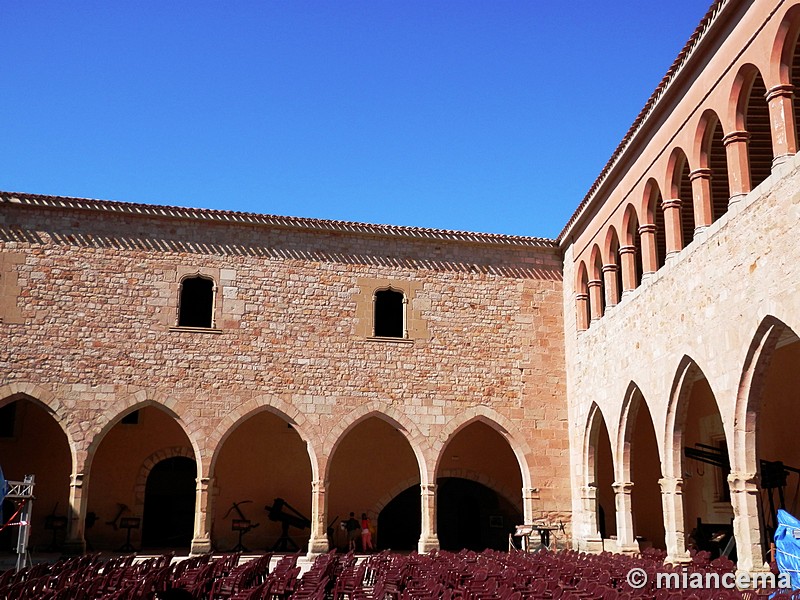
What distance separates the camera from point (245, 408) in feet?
50.4

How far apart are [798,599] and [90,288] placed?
12.8 meters

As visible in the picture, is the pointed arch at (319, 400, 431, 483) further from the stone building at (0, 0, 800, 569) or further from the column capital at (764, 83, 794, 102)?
the column capital at (764, 83, 794, 102)

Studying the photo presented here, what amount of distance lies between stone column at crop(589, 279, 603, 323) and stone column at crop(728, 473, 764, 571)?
226 inches

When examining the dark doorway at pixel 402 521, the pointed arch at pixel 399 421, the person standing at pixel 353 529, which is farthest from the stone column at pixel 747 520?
the dark doorway at pixel 402 521

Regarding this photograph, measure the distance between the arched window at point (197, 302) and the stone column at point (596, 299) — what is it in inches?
285

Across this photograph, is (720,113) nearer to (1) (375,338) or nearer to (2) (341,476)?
(1) (375,338)

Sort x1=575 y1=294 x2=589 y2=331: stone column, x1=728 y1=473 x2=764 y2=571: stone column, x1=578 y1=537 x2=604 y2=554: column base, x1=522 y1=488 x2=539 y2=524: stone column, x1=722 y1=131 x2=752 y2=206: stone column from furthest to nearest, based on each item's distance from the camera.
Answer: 1. x1=575 y1=294 x2=589 y2=331: stone column
2. x1=522 y1=488 x2=539 y2=524: stone column
3. x1=578 y1=537 x2=604 y2=554: column base
4. x1=722 y1=131 x2=752 y2=206: stone column
5. x1=728 y1=473 x2=764 y2=571: stone column

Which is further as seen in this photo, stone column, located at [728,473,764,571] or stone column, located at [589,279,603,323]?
stone column, located at [589,279,603,323]

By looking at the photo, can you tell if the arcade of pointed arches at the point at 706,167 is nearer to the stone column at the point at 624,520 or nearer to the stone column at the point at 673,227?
the stone column at the point at 673,227

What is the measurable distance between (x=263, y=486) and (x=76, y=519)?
4.15 metres

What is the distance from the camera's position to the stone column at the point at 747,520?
9.79m

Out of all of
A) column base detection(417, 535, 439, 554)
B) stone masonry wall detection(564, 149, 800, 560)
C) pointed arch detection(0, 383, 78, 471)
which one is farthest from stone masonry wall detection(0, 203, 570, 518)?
stone masonry wall detection(564, 149, 800, 560)

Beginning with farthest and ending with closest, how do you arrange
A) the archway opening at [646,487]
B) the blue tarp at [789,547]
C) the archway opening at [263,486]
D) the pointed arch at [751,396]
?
1. the archway opening at [646,487]
2. the archway opening at [263,486]
3. the pointed arch at [751,396]
4. the blue tarp at [789,547]

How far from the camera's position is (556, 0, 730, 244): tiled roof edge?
10.3m
